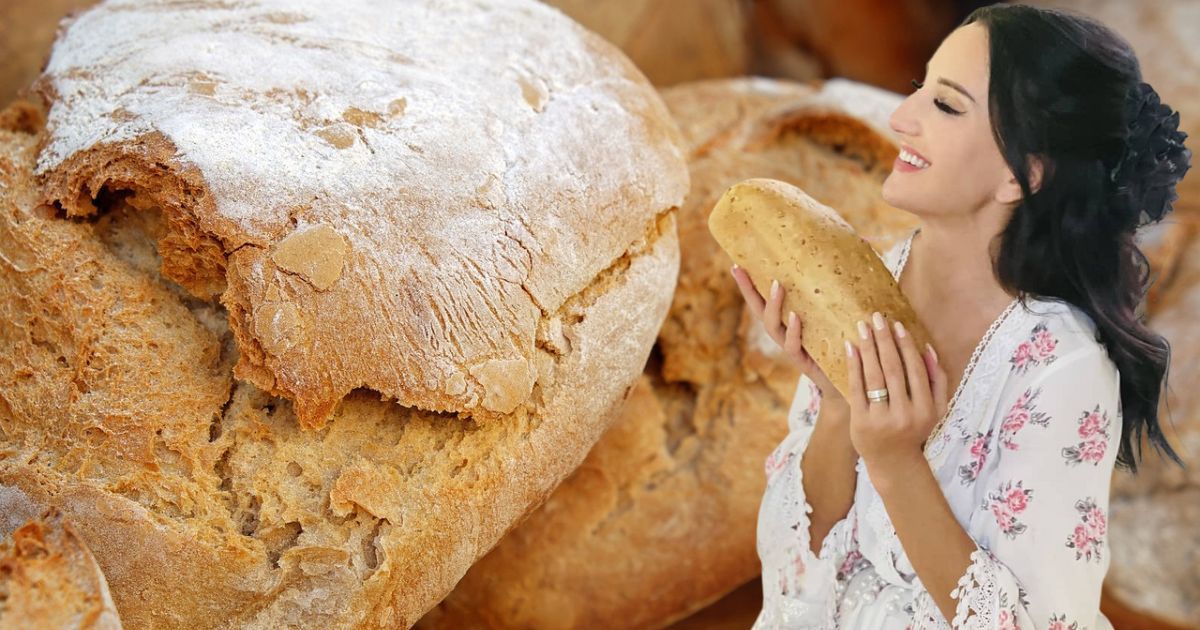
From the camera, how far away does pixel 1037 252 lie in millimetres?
1099

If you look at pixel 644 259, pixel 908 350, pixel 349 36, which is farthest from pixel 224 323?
pixel 908 350

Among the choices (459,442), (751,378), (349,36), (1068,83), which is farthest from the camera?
(751,378)

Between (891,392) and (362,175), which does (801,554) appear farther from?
(362,175)

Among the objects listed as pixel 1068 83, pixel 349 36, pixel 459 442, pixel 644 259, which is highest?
pixel 1068 83

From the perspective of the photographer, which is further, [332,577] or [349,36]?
[349,36]

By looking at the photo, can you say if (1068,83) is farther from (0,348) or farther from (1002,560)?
(0,348)

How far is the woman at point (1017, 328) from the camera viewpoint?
105 cm

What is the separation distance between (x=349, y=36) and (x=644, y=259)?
0.48m

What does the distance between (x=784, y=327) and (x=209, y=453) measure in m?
0.63

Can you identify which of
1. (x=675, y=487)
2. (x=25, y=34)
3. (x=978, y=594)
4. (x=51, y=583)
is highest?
(x=978, y=594)

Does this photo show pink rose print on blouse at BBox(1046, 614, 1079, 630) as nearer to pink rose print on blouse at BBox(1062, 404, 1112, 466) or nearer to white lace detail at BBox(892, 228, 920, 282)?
pink rose print on blouse at BBox(1062, 404, 1112, 466)

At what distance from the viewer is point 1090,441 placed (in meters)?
1.09

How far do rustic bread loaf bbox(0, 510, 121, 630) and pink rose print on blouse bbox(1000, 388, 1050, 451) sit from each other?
2.81 ft

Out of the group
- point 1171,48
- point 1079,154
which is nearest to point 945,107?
point 1079,154
